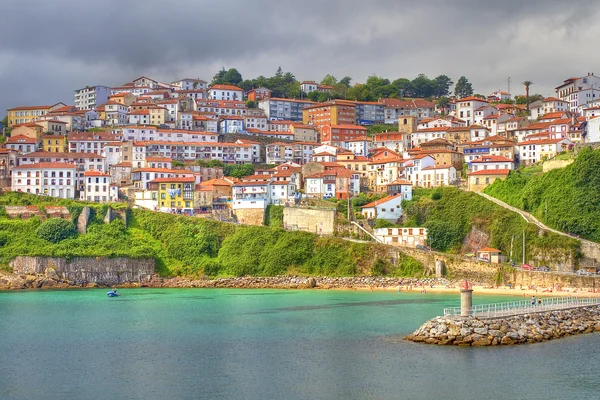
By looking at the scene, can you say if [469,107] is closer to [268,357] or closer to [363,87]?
[363,87]

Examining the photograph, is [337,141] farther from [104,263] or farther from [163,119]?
[104,263]

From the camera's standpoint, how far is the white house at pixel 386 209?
65000 mm

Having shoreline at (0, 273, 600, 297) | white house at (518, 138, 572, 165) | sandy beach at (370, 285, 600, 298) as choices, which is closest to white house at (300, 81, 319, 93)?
white house at (518, 138, 572, 165)

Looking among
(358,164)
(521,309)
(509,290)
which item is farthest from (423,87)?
(521,309)

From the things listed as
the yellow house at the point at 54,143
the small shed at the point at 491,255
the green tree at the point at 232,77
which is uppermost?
the green tree at the point at 232,77

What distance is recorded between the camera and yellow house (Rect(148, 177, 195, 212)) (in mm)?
69688

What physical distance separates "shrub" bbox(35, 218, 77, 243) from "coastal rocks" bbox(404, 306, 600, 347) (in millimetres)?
38773

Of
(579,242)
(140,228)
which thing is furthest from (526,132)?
(140,228)

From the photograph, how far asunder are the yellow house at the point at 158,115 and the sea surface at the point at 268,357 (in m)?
44.0

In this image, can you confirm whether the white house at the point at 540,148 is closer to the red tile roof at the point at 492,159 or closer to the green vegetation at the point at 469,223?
the red tile roof at the point at 492,159

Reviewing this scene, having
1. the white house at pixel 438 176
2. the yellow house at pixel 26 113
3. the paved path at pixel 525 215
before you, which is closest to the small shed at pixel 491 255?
the paved path at pixel 525 215

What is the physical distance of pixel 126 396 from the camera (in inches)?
977

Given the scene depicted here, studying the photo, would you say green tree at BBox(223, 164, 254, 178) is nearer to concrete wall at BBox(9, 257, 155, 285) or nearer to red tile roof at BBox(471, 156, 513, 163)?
concrete wall at BBox(9, 257, 155, 285)

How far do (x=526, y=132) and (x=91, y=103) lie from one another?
2140 inches
